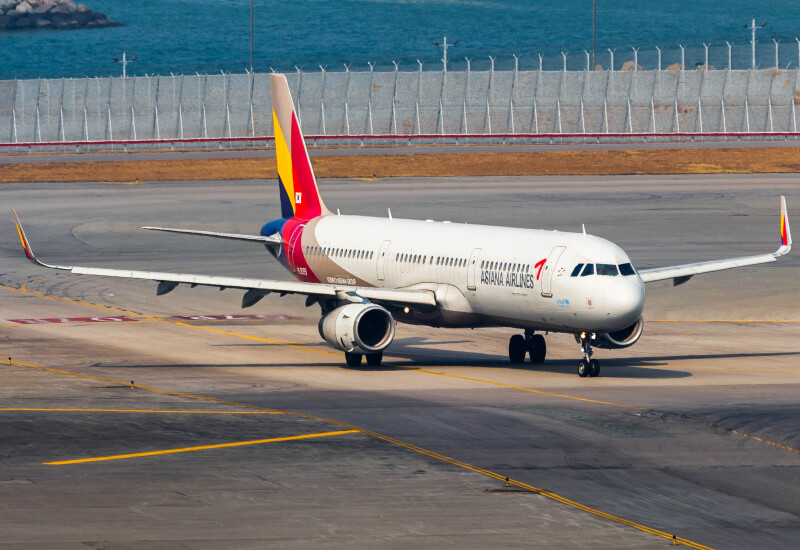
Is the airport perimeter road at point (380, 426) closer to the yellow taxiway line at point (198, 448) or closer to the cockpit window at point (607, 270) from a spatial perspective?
the yellow taxiway line at point (198, 448)

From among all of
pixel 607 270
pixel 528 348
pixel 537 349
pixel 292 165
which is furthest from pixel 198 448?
pixel 292 165

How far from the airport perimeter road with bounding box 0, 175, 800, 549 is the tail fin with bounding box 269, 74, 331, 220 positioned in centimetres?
506

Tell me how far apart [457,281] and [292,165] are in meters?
12.1

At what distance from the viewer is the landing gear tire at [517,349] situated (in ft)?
149

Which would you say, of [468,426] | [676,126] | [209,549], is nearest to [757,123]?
[676,126]

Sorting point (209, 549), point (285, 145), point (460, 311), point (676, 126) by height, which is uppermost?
point (676, 126)

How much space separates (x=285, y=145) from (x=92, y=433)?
80.2ft

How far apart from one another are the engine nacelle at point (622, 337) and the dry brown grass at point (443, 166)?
68.1 meters

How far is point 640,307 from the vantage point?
39750 millimetres

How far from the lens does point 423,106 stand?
443 ft

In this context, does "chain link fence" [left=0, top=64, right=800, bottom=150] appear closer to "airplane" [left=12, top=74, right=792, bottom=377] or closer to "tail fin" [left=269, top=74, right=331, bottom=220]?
"tail fin" [left=269, top=74, right=331, bottom=220]

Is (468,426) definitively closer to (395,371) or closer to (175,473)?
(175,473)

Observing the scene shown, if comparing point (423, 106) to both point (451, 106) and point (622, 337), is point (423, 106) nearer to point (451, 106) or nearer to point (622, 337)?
point (451, 106)

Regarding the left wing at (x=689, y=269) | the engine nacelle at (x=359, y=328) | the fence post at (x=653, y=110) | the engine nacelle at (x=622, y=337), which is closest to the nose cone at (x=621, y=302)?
the engine nacelle at (x=622, y=337)
